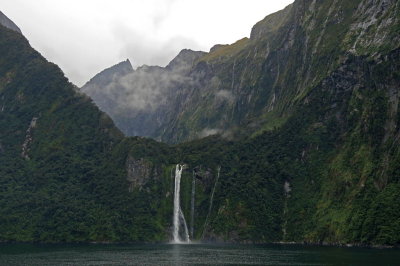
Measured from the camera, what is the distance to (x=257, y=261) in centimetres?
12750

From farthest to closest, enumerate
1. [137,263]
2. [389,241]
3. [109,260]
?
[389,241] → [109,260] → [137,263]

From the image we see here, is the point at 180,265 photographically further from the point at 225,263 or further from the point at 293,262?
the point at 293,262

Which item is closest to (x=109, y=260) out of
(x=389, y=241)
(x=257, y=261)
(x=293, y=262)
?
(x=257, y=261)

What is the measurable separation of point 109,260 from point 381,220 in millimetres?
100466

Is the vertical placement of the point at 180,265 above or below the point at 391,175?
below

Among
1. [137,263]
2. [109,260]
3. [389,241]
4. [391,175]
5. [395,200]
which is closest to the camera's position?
[137,263]

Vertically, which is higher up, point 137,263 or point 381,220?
point 381,220

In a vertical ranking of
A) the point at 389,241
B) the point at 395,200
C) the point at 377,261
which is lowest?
the point at 377,261

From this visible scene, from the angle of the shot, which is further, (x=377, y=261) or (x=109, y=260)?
(x=109, y=260)

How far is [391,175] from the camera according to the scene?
19388cm

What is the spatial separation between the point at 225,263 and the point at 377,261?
117 feet

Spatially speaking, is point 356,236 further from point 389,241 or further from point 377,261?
point 377,261

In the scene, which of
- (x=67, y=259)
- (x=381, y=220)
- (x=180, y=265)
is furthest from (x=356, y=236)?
(x=67, y=259)

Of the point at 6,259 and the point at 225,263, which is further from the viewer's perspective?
the point at 6,259
